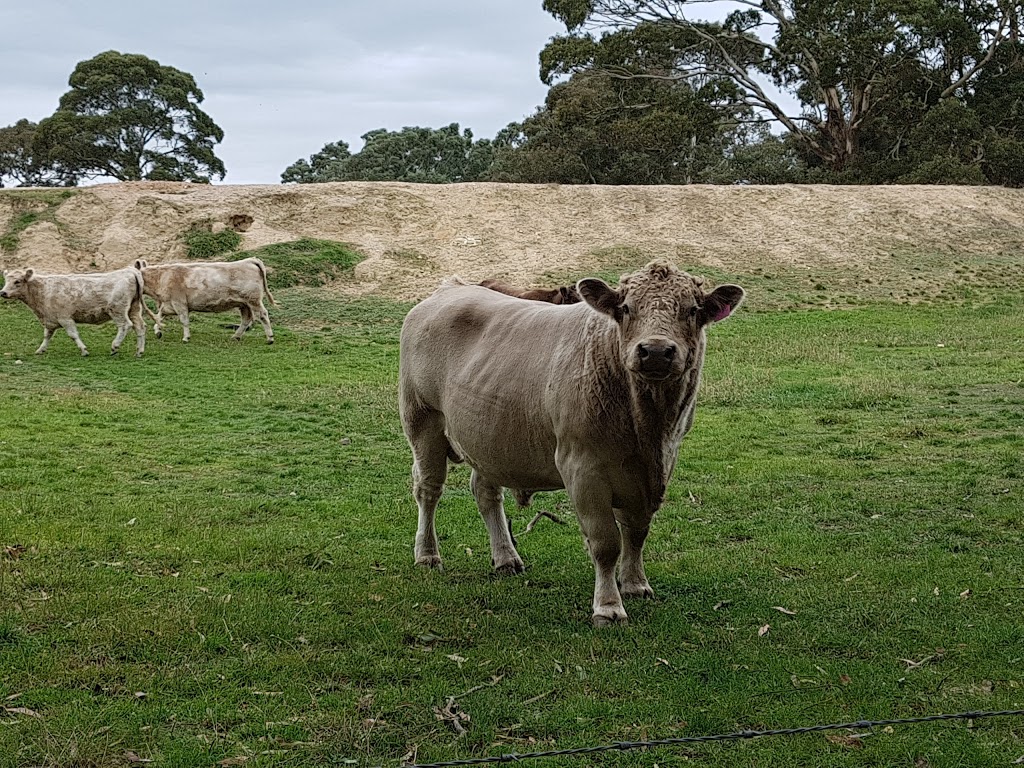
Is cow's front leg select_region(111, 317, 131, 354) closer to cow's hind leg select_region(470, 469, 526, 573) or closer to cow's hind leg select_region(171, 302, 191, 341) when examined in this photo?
cow's hind leg select_region(171, 302, 191, 341)

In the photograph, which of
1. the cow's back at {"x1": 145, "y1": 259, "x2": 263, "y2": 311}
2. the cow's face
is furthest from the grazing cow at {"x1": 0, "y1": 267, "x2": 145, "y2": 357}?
the cow's face

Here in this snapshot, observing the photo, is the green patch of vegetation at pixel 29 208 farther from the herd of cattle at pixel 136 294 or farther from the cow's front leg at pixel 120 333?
the cow's front leg at pixel 120 333

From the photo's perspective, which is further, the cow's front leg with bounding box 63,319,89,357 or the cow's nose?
the cow's front leg with bounding box 63,319,89,357

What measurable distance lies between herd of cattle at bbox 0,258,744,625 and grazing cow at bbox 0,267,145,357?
14.0 meters

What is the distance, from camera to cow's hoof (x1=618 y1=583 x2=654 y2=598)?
6.23 meters

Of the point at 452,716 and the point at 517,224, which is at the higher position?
the point at 517,224

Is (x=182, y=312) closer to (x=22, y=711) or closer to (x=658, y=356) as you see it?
(x=22, y=711)

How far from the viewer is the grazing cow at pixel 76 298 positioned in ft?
64.1

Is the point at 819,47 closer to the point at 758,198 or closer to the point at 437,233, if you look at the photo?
the point at 758,198

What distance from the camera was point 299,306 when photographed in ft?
82.3

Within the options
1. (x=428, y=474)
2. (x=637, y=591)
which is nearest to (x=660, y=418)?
(x=637, y=591)

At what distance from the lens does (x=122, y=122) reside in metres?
44.7

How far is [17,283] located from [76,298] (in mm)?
1182

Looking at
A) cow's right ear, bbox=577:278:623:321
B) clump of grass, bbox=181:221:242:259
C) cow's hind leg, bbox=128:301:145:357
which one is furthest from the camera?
clump of grass, bbox=181:221:242:259
